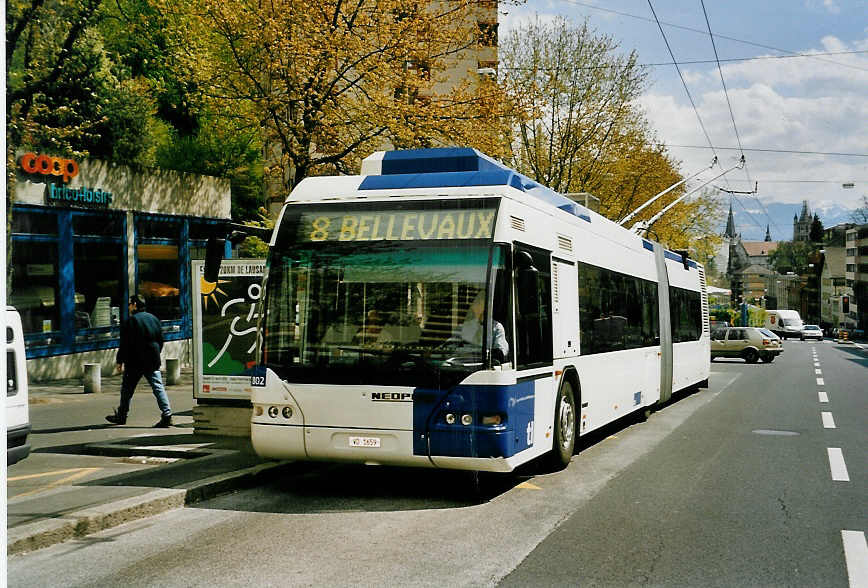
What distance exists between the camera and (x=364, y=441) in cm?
833

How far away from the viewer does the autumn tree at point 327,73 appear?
18.9 meters

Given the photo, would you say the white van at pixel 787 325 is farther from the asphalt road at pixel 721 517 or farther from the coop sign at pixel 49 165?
the asphalt road at pixel 721 517

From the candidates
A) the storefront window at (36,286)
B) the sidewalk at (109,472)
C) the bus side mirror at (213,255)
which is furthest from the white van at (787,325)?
the bus side mirror at (213,255)

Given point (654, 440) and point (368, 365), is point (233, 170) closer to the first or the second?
point (654, 440)

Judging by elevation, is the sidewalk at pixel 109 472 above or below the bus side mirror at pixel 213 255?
below

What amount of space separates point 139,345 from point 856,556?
10179 millimetres

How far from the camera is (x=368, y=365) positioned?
27.3ft

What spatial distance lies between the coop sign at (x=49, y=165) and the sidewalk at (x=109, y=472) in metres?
7.34

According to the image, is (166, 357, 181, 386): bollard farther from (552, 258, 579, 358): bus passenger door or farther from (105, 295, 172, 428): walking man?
(552, 258, 579, 358): bus passenger door

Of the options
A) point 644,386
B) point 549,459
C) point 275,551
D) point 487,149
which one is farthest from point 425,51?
point 275,551

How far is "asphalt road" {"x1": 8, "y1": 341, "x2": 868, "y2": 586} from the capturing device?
5863 millimetres

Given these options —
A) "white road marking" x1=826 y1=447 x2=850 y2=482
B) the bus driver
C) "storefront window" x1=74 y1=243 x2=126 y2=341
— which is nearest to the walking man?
the bus driver

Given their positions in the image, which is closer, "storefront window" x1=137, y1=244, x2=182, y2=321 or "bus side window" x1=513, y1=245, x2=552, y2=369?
"bus side window" x1=513, y1=245, x2=552, y2=369

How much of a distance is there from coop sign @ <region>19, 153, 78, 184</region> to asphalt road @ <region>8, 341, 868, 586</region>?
13.6m
